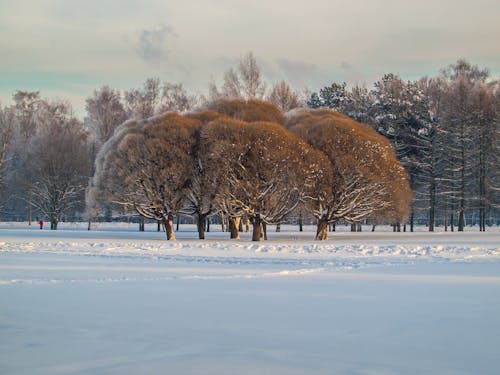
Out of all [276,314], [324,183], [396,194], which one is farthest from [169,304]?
[396,194]

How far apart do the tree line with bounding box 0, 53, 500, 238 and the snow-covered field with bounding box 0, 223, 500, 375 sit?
17545 millimetres

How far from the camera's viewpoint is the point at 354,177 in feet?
122

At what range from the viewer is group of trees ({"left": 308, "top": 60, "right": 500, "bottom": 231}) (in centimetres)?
4950

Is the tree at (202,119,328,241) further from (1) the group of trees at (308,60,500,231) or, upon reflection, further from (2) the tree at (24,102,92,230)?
(2) the tree at (24,102,92,230)

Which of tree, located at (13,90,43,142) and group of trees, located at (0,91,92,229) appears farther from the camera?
tree, located at (13,90,43,142)

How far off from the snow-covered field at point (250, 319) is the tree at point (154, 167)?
18.0m

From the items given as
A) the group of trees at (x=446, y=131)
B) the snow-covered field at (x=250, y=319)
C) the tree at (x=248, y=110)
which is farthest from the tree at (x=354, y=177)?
the snow-covered field at (x=250, y=319)

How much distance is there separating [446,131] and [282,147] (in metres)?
22.1

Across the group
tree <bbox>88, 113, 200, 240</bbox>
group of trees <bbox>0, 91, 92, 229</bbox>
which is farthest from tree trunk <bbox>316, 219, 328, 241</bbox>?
group of trees <bbox>0, 91, 92, 229</bbox>

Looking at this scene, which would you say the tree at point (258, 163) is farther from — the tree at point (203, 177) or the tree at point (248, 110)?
the tree at point (248, 110)

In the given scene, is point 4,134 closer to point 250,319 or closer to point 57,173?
point 57,173

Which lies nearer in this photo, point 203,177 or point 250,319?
point 250,319

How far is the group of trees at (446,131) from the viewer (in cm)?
4950

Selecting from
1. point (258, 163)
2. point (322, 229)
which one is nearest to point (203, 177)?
point (258, 163)
